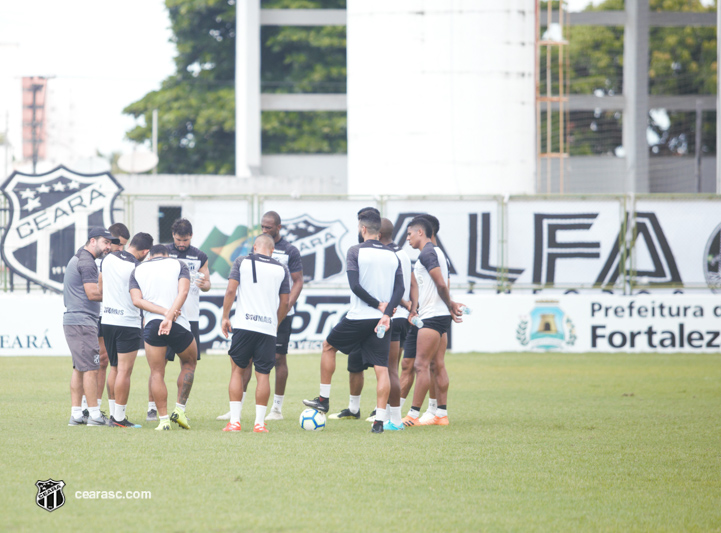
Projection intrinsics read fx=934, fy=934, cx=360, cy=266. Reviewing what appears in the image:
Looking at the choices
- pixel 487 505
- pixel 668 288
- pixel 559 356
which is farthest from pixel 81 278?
pixel 668 288

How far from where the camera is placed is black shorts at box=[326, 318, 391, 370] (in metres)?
9.49

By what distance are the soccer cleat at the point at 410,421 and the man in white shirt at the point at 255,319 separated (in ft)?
5.35

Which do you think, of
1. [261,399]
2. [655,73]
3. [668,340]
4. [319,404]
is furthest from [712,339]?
[655,73]

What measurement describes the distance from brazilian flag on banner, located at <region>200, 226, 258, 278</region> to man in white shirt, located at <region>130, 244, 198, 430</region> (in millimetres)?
9358

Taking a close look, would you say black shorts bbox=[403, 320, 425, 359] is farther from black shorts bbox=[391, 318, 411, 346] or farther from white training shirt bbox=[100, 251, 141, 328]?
white training shirt bbox=[100, 251, 141, 328]

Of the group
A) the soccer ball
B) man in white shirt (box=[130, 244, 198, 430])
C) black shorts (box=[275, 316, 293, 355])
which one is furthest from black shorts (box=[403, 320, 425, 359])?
man in white shirt (box=[130, 244, 198, 430])

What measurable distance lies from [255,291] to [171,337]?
100 centimetres

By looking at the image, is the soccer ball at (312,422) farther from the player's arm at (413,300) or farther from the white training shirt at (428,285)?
the white training shirt at (428,285)

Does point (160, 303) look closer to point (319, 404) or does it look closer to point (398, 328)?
point (319, 404)

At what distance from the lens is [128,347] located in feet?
31.0

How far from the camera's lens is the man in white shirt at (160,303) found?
9.19 meters

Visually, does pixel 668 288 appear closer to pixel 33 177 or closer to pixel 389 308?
pixel 389 308

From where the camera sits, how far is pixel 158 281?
9.23m

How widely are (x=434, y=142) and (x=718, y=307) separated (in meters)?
7.53
